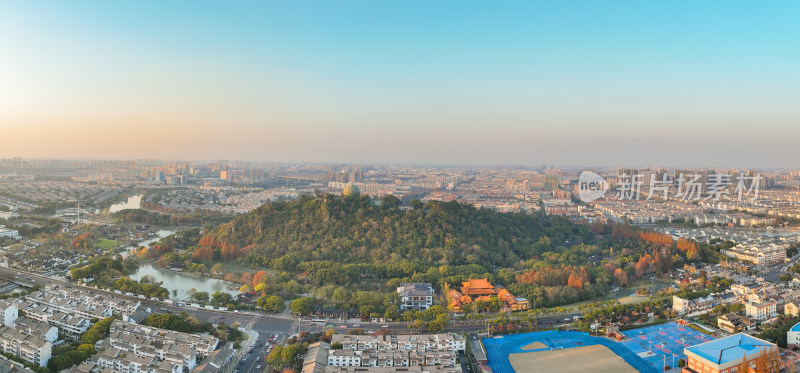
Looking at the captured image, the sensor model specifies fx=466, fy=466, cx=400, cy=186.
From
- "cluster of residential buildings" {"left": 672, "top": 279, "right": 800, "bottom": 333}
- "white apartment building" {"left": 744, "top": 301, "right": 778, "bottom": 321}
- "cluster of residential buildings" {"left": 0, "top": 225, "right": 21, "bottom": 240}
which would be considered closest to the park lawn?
"cluster of residential buildings" {"left": 0, "top": 225, "right": 21, "bottom": 240}

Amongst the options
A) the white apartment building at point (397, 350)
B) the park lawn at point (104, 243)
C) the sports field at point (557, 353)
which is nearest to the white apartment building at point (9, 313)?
the white apartment building at point (397, 350)

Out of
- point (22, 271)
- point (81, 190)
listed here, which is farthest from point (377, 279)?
point (81, 190)

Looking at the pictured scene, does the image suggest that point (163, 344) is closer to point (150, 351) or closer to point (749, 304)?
point (150, 351)

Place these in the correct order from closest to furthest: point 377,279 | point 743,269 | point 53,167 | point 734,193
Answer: point 377,279
point 743,269
point 734,193
point 53,167

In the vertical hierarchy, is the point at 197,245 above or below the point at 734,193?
below

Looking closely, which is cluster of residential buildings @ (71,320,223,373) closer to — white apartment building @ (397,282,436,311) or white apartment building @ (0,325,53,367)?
white apartment building @ (0,325,53,367)

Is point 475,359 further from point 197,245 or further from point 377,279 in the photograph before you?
point 197,245
